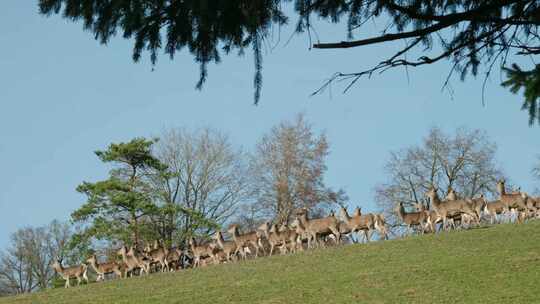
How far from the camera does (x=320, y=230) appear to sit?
102ft

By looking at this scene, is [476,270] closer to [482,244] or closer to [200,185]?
[482,244]

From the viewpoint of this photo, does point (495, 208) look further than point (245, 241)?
No

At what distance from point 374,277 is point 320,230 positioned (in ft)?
40.2

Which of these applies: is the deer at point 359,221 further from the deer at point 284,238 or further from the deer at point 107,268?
the deer at point 107,268

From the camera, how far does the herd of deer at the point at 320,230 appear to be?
30531 mm

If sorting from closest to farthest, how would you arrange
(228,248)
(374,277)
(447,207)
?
(374,277), (447,207), (228,248)

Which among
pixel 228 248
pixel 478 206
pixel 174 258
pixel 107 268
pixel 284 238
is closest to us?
pixel 478 206

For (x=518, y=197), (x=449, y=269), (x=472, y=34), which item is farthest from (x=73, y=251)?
(x=472, y=34)

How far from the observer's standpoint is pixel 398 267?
65.8ft

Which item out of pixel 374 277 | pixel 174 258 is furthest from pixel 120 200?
pixel 374 277

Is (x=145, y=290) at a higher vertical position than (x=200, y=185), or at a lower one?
lower

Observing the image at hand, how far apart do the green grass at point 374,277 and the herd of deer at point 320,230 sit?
12.7 feet

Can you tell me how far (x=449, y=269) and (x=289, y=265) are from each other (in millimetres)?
5531

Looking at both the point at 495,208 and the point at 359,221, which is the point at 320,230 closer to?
the point at 359,221
